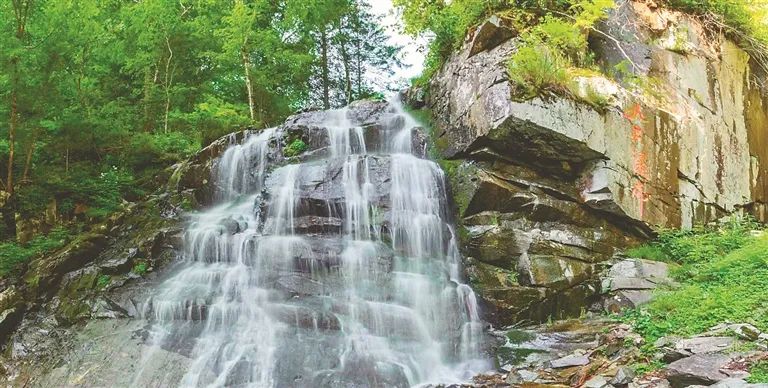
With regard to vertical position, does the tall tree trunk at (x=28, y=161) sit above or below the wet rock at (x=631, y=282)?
above

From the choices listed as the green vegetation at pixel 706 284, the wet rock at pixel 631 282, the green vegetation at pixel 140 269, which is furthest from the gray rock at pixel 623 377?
the green vegetation at pixel 140 269

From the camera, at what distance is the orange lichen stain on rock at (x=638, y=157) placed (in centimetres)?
891

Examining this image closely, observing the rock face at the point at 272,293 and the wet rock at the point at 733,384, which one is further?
the rock face at the point at 272,293

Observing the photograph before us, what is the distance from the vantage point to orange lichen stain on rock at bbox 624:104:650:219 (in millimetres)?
8914

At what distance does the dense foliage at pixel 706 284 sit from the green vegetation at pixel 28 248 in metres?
9.53

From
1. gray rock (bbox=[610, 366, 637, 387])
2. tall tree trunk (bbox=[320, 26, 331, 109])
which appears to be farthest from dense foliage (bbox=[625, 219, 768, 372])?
tall tree trunk (bbox=[320, 26, 331, 109])

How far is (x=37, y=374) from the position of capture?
655 centimetres

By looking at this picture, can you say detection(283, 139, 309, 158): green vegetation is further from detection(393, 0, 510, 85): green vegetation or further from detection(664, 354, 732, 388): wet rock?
detection(664, 354, 732, 388): wet rock

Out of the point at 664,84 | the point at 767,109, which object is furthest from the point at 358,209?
the point at 767,109

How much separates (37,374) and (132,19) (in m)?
11.2

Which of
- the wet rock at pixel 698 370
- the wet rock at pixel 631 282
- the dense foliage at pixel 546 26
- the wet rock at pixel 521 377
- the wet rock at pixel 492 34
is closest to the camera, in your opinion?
the wet rock at pixel 698 370

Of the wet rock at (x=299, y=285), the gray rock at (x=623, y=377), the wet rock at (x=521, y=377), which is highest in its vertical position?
the wet rock at (x=299, y=285)

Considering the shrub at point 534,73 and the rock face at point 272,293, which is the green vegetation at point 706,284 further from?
the shrub at point 534,73

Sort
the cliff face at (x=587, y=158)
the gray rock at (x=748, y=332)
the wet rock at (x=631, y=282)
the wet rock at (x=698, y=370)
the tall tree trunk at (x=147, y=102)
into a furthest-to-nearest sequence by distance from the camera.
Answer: the tall tree trunk at (x=147, y=102) < the cliff face at (x=587, y=158) < the wet rock at (x=631, y=282) < the gray rock at (x=748, y=332) < the wet rock at (x=698, y=370)
